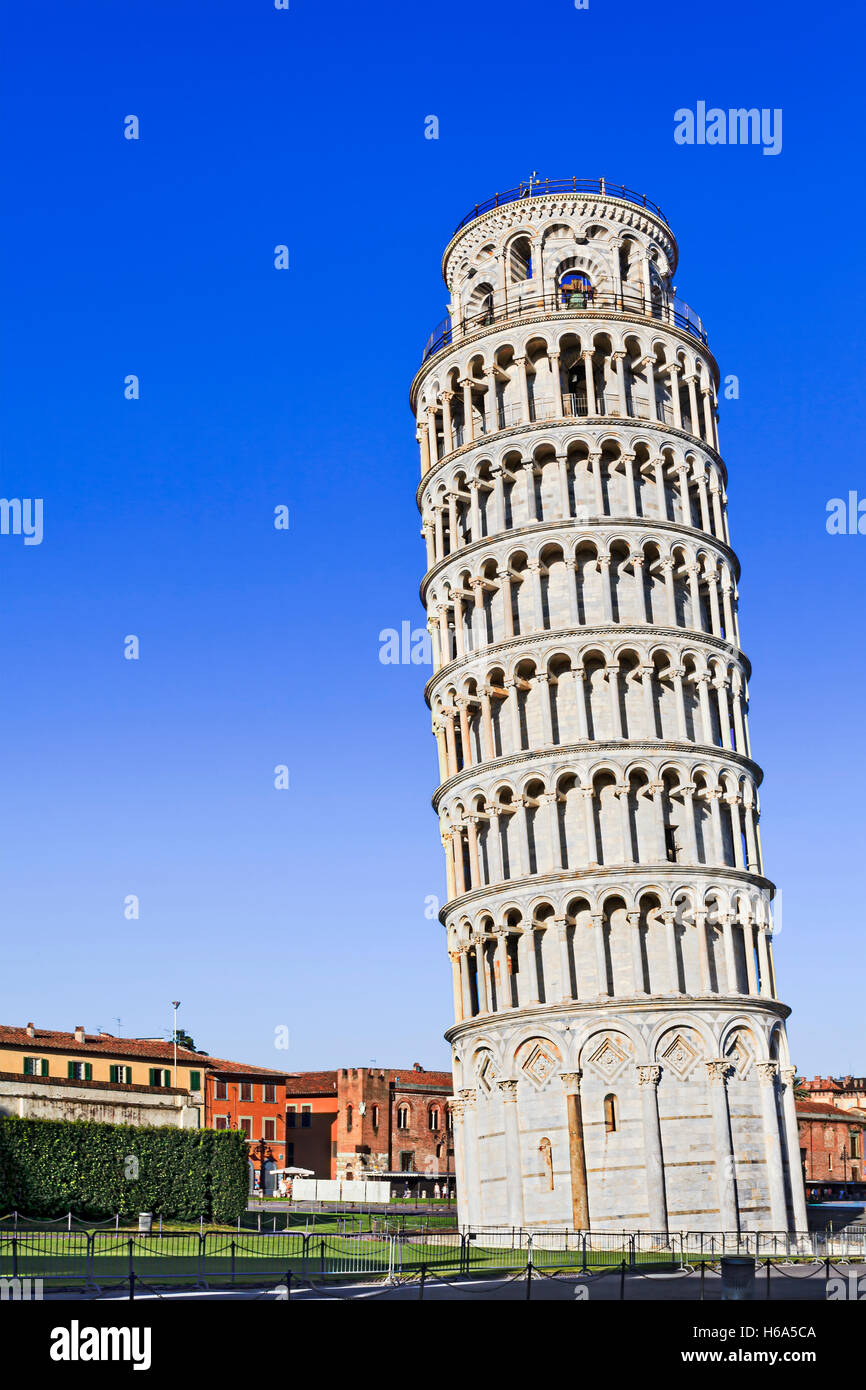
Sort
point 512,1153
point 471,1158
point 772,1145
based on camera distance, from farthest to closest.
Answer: point 471,1158, point 512,1153, point 772,1145

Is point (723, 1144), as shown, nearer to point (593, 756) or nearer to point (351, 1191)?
point (593, 756)

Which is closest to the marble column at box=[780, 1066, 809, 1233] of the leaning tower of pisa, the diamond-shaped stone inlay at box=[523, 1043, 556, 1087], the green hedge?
the leaning tower of pisa

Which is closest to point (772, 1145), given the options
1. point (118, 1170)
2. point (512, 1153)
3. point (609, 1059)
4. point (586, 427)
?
point (609, 1059)

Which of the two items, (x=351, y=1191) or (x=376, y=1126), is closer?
(x=351, y=1191)

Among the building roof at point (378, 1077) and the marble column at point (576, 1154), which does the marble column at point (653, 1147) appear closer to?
the marble column at point (576, 1154)

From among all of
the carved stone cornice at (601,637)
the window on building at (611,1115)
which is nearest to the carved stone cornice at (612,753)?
the carved stone cornice at (601,637)

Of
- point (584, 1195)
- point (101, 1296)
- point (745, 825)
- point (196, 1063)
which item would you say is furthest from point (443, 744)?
point (196, 1063)
